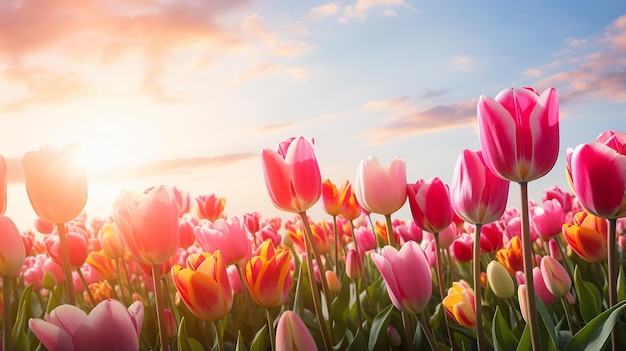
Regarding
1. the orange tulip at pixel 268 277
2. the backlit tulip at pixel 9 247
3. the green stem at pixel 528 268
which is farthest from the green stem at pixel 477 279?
the backlit tulip at pixel 9 247

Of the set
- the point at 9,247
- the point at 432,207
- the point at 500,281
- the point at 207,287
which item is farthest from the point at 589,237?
the point at 9,247

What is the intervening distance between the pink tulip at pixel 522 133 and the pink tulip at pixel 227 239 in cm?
125

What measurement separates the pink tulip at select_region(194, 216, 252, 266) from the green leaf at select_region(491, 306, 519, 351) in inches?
42.3

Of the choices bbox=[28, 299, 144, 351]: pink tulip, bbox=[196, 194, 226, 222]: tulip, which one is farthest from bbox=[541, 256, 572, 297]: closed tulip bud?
bbox=[196, 194, 226, 222]: tulip

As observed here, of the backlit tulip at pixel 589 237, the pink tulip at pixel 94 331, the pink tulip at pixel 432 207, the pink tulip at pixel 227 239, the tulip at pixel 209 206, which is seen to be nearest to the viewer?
the pink tulip at pixel 94 331

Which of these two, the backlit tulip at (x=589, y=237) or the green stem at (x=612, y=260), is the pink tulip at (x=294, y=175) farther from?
the backlit tulip at (x=589, y=237)

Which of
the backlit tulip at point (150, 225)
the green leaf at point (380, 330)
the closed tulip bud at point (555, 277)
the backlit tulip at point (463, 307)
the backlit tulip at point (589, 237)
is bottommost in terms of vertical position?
the green leaf at point (380, 330)

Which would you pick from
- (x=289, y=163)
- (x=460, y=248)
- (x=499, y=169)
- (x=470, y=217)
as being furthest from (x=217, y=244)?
(x=460, y=248)

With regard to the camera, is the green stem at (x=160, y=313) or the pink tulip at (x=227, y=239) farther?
the pink tulip at (x=227, y=239)

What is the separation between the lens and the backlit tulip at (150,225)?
6.03 feet

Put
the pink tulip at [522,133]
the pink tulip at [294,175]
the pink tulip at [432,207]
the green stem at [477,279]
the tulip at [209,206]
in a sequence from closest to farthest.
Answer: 1. the pink tulip at [522,133]
2. the green stem at [477,279]
3. the pink tulip at [294,175]
4. the pink tulip at [432,207]
5. the tulip at [209,206]

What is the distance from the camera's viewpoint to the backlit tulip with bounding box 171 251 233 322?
191 centimetres

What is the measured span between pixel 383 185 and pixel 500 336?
2.36 feet

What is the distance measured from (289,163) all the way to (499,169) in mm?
756
